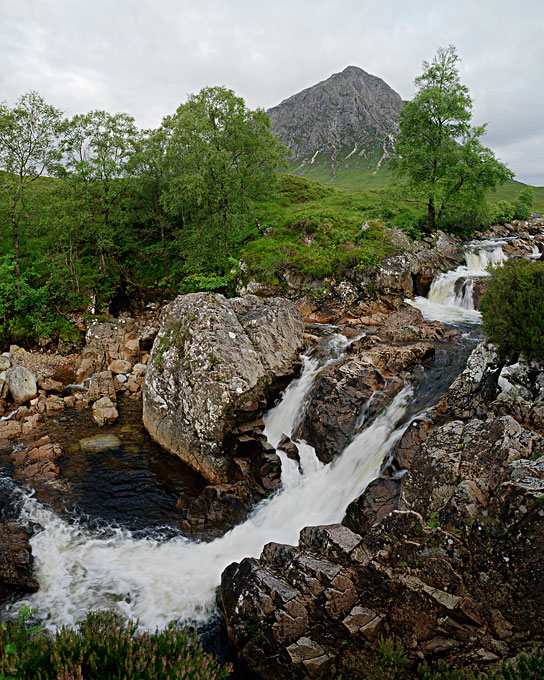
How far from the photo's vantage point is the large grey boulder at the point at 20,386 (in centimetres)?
1964

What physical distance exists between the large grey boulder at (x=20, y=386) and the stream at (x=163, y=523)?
562 cm

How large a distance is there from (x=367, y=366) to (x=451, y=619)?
9.27 m

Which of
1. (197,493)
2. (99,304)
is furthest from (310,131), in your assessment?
(197,493)

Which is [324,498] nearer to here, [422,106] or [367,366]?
[367,366]

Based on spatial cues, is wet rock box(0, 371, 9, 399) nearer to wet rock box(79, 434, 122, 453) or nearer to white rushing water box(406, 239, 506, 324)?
wet rock box(79, 434, 122, 453)

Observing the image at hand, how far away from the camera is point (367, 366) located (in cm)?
1513

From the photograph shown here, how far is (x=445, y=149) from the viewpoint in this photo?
30484mm

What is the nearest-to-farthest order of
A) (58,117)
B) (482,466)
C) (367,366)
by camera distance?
(482,466) → (367,366) → (58,117)

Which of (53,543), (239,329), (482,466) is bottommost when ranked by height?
(53,543)

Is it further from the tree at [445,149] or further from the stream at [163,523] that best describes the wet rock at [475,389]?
the tree at [445,149]

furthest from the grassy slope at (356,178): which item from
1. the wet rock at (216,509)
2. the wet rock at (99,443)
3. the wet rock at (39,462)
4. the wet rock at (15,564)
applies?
the wet rock at (15,564)

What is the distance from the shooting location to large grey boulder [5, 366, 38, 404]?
64.4 ft

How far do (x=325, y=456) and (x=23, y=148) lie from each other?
28.5m

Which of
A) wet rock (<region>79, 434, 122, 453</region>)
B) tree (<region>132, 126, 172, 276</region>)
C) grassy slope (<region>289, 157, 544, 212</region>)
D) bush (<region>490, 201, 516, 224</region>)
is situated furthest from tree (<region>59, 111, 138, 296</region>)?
grassy slope (<region>289, 157, 544, 212</region>)
